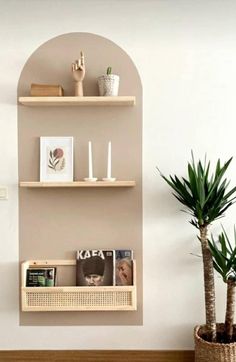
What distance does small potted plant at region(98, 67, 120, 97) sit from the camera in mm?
2406

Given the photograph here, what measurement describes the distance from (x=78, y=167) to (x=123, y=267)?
0.72m

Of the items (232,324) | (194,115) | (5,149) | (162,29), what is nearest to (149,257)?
(232,324)

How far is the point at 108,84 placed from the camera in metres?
2.41

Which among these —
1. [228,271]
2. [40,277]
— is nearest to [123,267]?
[40,277]

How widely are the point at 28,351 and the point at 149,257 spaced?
39.6 inches

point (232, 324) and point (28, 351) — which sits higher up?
point (232, 324)

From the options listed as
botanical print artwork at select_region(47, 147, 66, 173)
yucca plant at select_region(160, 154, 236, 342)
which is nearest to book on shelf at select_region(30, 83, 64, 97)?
botanical print artwork at select_region(47, 147, 66, 173)

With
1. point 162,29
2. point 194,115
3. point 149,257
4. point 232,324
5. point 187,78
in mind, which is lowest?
point 232,324

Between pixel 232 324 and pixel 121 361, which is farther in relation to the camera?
pixel 121 361

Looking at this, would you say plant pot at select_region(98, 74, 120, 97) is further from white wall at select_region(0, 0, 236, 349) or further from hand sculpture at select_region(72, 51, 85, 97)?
white wall at select_region(0, 0, 236, 349)

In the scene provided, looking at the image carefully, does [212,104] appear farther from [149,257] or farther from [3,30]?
[3,30]

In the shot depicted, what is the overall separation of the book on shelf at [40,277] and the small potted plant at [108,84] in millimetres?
1186

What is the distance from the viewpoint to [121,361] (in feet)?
8.29

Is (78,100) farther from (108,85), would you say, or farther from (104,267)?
(104,267)
